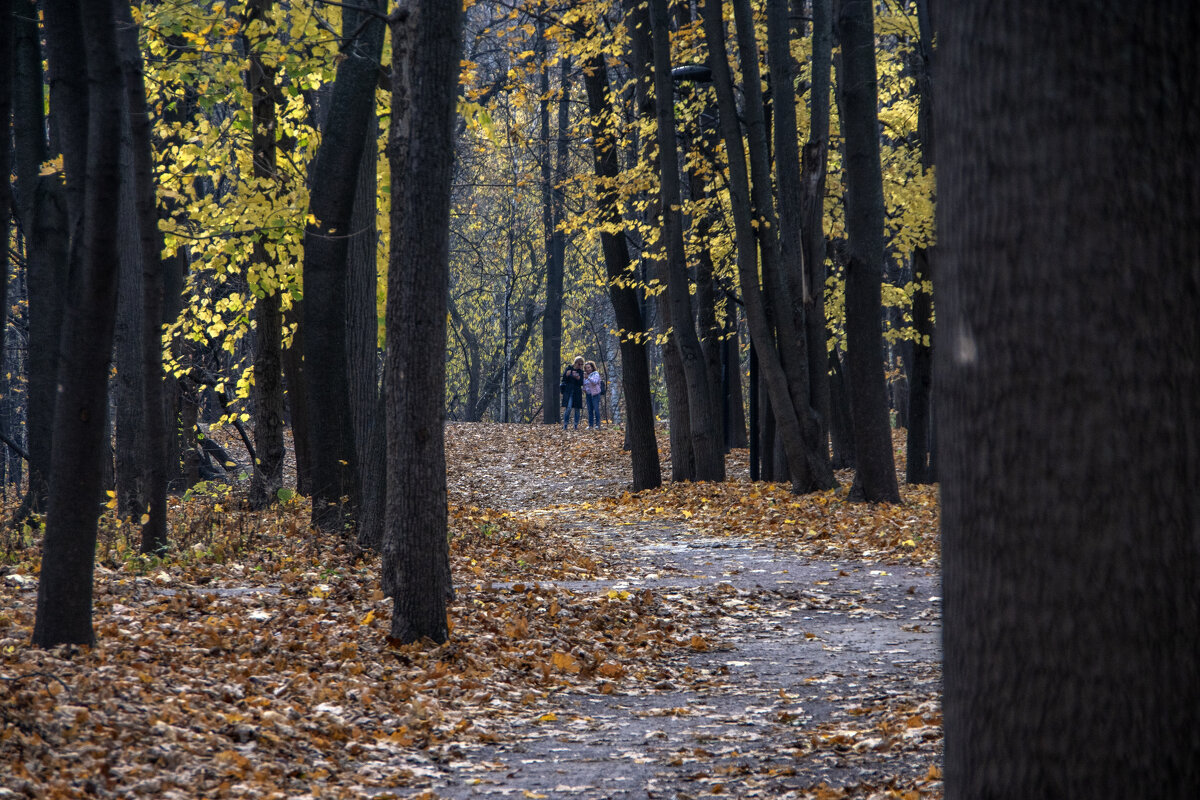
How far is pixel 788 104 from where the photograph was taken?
48.5 ft

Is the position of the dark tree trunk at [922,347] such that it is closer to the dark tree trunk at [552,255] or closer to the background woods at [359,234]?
the background woods at [359,234]

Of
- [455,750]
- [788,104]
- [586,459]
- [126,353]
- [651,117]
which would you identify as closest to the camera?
[455,750]

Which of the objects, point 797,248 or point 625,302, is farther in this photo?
point 625,302

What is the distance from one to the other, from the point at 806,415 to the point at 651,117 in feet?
19.1

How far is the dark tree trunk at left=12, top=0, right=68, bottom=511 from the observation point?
36.1ft

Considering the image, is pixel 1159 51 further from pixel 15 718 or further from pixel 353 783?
pixel 15 718

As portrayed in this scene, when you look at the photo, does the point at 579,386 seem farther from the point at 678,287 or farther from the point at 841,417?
the point at 678,287

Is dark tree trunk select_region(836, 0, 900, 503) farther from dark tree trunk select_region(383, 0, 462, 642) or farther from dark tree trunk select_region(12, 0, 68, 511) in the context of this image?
dark tree trunk select_region(12, 0, 68, 511)

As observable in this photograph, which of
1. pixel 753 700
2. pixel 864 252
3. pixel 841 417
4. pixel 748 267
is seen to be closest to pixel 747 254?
pixel 748 267

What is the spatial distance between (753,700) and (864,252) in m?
8.34

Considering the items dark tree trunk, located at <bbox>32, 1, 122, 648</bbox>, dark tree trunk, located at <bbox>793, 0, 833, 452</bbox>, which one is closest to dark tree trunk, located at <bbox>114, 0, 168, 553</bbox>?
dark tree trunk, located at <bbox>32, 1, 122, 648</bbox>

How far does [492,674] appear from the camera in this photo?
6.24 meters

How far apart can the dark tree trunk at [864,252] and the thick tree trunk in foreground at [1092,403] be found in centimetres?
1082

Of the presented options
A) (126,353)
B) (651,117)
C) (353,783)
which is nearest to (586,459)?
(651,117)
